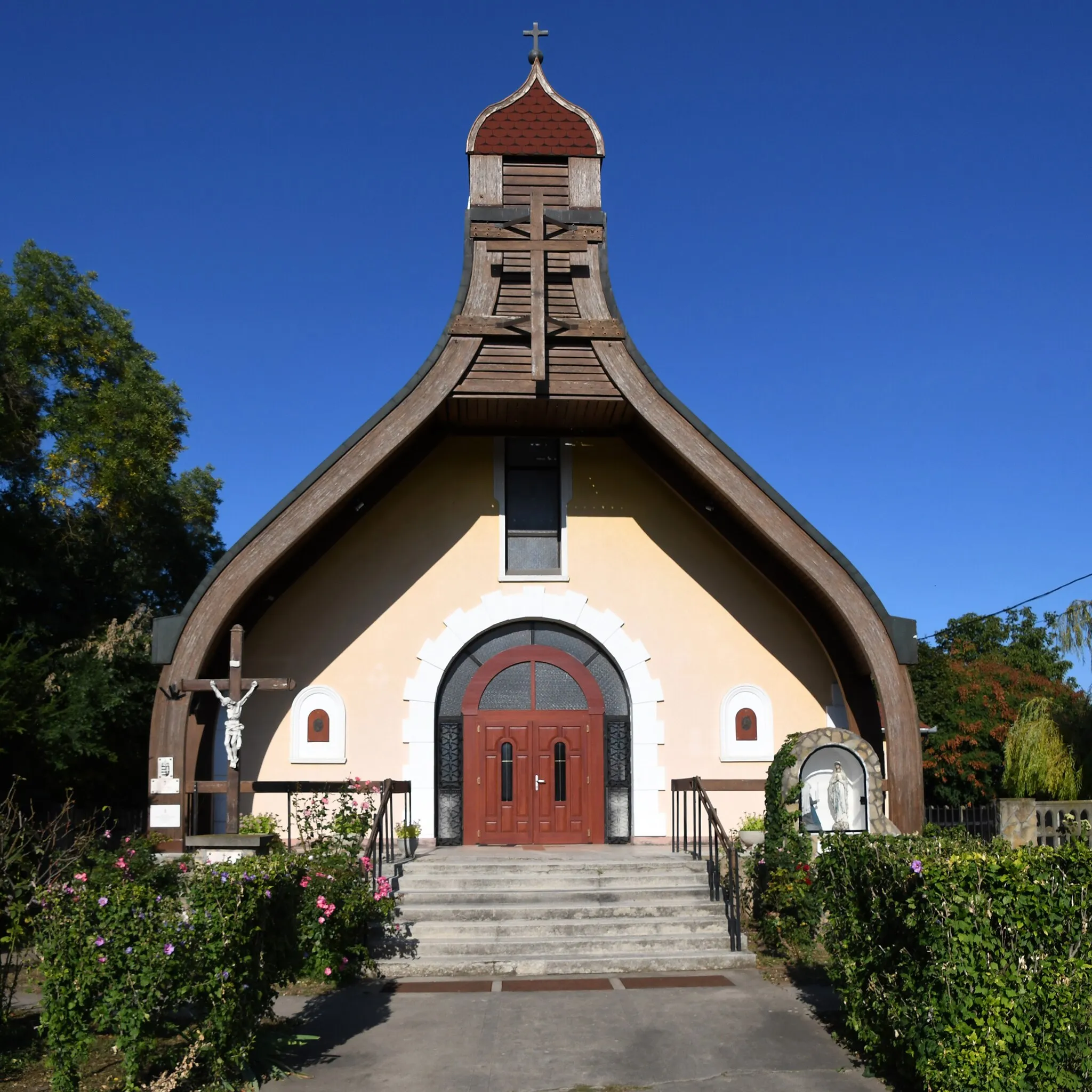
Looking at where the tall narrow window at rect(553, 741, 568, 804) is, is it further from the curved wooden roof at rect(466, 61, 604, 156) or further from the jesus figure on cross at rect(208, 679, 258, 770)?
the curved wooden roof at rect(466, 61, 604, 156)

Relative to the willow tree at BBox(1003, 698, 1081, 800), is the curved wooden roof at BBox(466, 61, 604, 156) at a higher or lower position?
higher

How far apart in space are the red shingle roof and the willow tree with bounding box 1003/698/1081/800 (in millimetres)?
9127

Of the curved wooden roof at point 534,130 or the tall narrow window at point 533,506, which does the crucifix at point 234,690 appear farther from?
the curved wooden roof at point 534,130

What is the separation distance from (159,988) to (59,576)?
13828 millimetres

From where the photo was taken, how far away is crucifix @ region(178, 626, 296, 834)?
432 inches

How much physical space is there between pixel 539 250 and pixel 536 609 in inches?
165

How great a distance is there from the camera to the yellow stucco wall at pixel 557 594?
42.6ft

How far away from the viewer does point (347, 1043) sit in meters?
7.14

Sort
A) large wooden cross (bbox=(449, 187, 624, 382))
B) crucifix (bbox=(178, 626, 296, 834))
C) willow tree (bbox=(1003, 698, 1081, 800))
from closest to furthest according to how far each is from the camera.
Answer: crucifix (bbox=(178, 626, 296, 834)) < large wooden cross (bbox=(449, 187, 624, 382)) < willow tree (bbox=(1003, 698, 1081, 800))

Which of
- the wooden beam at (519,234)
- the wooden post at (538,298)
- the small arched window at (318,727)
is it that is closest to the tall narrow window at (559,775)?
the small arched window at (318,727)

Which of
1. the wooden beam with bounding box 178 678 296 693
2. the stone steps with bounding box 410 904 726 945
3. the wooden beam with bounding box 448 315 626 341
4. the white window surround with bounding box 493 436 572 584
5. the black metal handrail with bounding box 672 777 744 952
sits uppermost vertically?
the wooden beam with bounding box 448 315 626 341

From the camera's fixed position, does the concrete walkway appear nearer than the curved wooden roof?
Yes

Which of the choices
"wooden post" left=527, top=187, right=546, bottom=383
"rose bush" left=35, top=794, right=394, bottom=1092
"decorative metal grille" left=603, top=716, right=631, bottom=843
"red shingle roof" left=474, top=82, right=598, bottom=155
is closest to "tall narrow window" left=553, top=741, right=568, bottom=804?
"decorative metal grille" left=603, top=716, right=631, bottom=843

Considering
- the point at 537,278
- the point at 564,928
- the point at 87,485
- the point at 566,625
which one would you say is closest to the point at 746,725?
the point at 566,625
